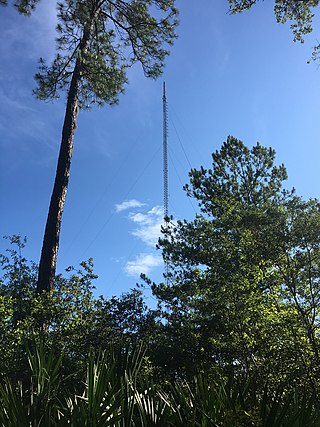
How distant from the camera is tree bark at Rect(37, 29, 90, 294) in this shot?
9430 mm

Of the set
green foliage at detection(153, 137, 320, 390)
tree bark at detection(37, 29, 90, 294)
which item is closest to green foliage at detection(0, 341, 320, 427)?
green foliage at detection(153, 137, 320, 390)

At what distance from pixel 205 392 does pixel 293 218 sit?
7353mm

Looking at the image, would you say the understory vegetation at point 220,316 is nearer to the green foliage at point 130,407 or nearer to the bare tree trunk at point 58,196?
the bare tree trunk at point 58,196

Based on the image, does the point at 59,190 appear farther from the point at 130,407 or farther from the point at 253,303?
the point at 130,407

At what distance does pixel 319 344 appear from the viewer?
7816 millimetres

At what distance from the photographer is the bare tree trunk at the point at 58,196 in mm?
9422

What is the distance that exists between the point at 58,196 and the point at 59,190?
0.19 m

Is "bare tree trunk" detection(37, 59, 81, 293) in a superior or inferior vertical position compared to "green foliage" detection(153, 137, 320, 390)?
superior

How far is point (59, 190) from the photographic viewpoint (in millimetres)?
10562

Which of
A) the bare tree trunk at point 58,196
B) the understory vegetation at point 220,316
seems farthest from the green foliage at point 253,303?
the bare tree trunk at point 58,196

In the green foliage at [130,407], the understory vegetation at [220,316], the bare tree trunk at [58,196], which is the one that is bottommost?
the green foliage at [130,407]

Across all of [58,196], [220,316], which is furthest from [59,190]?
[220,316]

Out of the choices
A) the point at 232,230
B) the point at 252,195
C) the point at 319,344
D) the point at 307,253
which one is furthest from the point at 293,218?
the point at 252,195

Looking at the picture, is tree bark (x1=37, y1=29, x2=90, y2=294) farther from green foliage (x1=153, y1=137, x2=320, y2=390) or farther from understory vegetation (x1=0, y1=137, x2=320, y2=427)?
green foliage (x1=153, y1=137, x2=320, y2=390)
